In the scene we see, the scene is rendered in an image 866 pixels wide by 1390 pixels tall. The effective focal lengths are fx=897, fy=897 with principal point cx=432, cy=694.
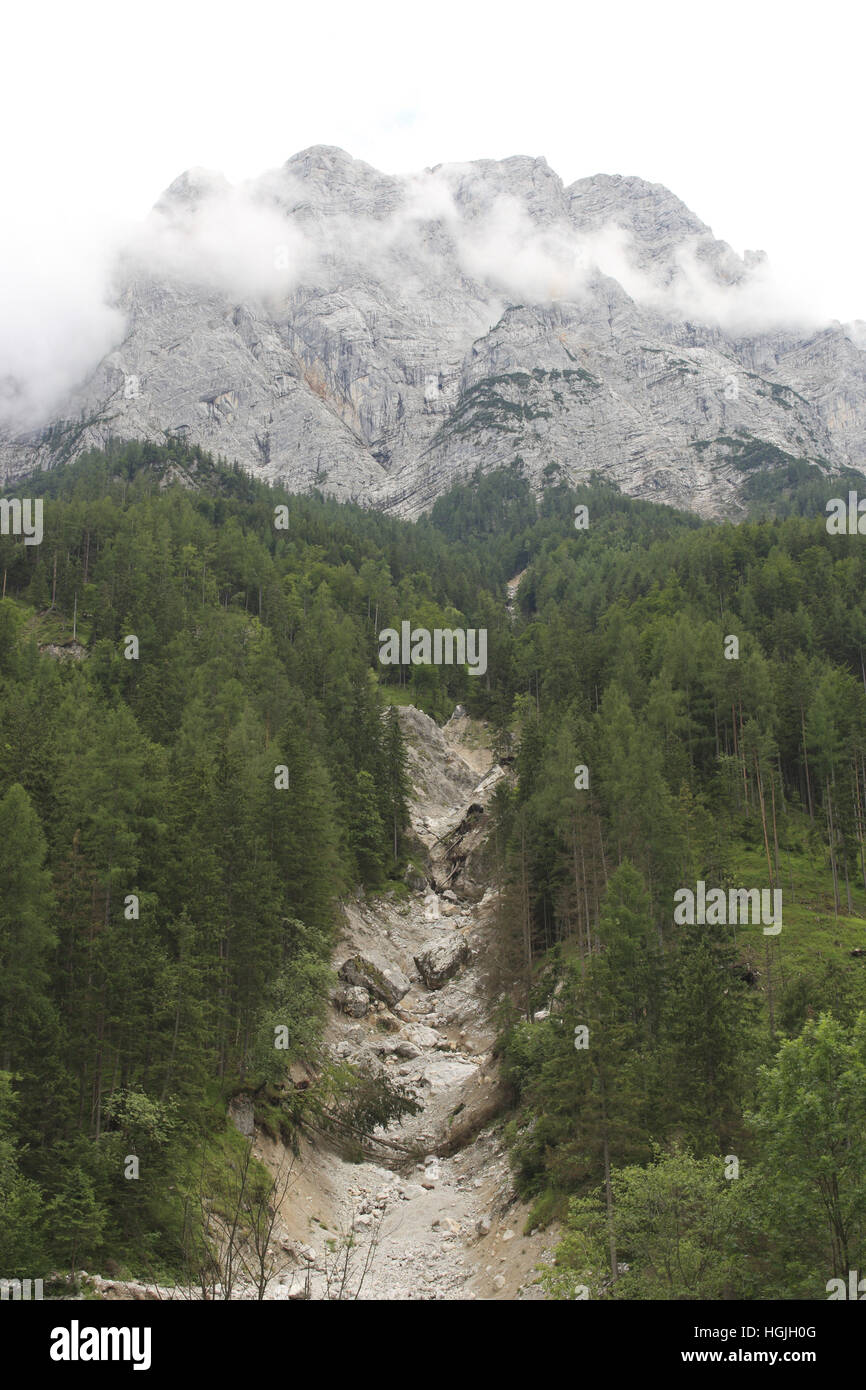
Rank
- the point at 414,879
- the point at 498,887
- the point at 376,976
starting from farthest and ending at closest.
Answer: the point at 414,879
the point at 498,887
the point at 376,976

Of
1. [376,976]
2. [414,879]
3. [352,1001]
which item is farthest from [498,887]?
[352,1001]

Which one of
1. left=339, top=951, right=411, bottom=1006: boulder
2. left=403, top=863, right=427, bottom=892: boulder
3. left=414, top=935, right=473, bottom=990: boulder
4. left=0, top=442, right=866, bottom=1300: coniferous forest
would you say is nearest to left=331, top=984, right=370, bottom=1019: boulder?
left=339, top=951, right=411, bottom=1006: boulder

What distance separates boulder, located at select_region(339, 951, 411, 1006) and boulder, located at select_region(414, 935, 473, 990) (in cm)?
171

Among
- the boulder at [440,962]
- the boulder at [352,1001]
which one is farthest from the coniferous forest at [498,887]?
the boulder at [352,1001]

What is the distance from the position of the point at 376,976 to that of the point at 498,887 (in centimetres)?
1564

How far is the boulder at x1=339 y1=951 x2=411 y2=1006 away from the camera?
2377 inches

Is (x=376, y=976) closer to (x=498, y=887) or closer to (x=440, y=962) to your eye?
(x=440, y=962)

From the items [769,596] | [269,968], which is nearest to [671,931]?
[269,968]

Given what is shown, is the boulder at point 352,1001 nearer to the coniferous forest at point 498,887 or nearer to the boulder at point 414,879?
the coniferous forest at point 498,887

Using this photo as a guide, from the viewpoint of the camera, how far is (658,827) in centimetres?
5541

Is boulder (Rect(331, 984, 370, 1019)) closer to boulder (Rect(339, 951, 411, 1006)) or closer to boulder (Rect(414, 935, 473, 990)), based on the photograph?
boulder (Rect(339, 951, 411, 1006))

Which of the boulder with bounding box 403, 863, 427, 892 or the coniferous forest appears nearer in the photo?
the coniferous forest

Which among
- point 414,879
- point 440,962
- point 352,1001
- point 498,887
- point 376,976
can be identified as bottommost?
point 352,1001

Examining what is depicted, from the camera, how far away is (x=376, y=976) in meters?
62.5
